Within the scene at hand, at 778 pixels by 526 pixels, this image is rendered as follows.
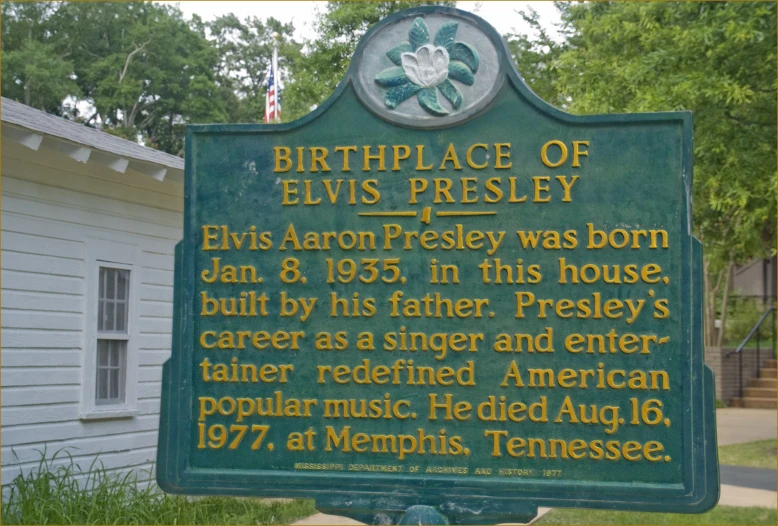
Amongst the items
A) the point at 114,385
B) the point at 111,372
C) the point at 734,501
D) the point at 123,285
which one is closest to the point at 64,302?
the point at 123,285

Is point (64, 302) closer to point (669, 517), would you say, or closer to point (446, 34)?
point (446, 34)

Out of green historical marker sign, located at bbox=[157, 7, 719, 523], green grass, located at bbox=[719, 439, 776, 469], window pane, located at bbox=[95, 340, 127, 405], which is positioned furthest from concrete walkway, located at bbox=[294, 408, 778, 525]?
green historical marker sign, located at bbox=[157, 7, 719, 523]

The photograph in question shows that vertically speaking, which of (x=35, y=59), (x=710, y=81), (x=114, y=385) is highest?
(x=35, y=59)

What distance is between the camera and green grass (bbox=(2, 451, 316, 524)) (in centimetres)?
727

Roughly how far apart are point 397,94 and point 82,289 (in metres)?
5.42

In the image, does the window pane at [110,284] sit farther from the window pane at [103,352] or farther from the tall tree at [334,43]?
the tall tree at [334,43]

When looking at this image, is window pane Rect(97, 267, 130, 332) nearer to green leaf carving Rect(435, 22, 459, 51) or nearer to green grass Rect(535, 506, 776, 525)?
green grass Rect(535, 506, 776, 525)

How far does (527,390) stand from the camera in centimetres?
429

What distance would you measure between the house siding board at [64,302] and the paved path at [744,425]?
8.78 metres

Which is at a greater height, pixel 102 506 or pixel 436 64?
pixel 436 64

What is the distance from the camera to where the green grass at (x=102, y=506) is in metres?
7.27

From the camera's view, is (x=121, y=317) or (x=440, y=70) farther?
(x=121, y=317)

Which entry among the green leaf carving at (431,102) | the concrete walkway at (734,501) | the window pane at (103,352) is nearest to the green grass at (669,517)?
the concrete walkway at (734,501)

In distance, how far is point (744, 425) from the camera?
1730cm
